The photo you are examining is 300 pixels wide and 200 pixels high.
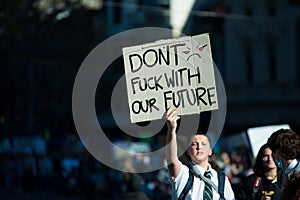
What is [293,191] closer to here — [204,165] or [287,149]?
[204,165]

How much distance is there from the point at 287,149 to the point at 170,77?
1002mm

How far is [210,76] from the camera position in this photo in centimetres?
605

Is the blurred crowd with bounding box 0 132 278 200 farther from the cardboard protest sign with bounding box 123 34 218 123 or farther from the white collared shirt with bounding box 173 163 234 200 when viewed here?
the white collared shirt with bounding box 173 163 234 200

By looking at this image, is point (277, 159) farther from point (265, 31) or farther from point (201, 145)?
point (265, 31)

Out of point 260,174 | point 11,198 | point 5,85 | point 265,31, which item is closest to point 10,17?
point 5,85

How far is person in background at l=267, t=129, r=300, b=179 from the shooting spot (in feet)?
20.2

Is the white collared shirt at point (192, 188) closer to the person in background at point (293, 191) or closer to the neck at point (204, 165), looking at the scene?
the neck at point (204, 165)

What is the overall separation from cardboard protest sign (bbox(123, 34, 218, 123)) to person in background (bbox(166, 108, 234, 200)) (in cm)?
17

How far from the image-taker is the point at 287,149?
6164 millimetres

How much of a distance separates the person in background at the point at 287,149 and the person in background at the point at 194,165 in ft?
1.55

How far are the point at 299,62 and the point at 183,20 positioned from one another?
8970 millimetres

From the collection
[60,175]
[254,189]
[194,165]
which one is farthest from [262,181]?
[60,175]

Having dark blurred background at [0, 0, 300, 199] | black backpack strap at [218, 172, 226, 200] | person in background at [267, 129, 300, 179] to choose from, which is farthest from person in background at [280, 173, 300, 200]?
dark blurred background at [0, 0, 300, 199]

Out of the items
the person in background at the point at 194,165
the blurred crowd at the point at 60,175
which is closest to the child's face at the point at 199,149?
the person in background at the point at 194,165
